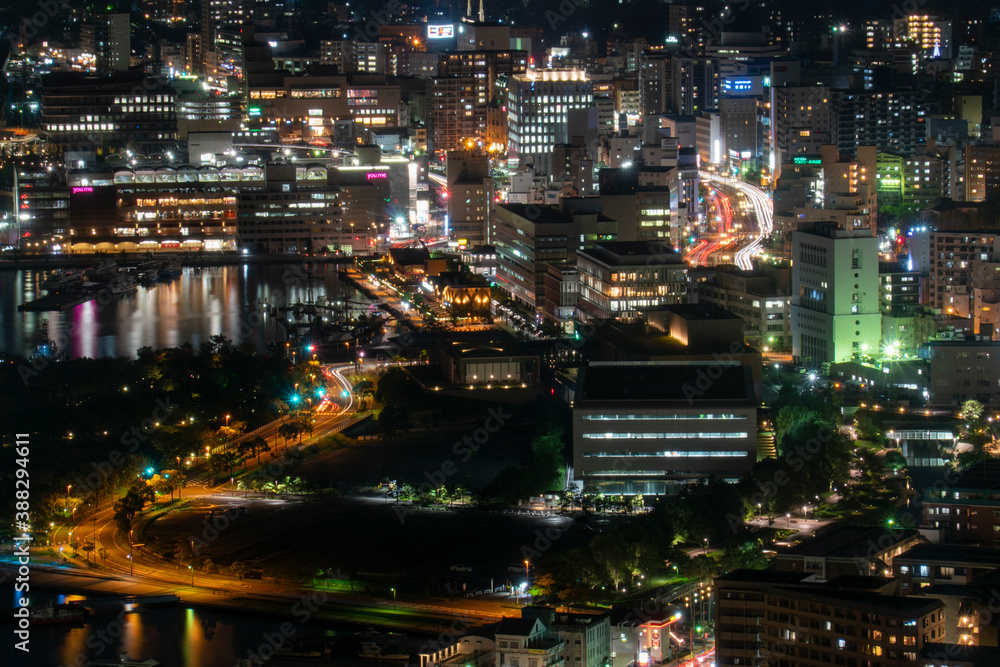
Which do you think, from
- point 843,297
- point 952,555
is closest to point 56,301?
point 843,297

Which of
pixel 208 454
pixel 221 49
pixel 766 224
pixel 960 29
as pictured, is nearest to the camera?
pixel 208 454

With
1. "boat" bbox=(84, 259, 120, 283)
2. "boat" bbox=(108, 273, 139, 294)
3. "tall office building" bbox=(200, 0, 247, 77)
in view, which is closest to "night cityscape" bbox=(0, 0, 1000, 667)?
"boat" bbox=(108, 273, 139, 294)

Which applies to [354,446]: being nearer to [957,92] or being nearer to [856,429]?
[856,429]

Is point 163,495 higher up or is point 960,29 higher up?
point 960,29

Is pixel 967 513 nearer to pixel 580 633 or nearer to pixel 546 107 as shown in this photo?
pixel 580 633

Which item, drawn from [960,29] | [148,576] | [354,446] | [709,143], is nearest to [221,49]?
[709,143]

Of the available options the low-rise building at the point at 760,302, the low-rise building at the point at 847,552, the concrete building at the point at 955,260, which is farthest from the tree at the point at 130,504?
the concrete building at the point at 955,260
